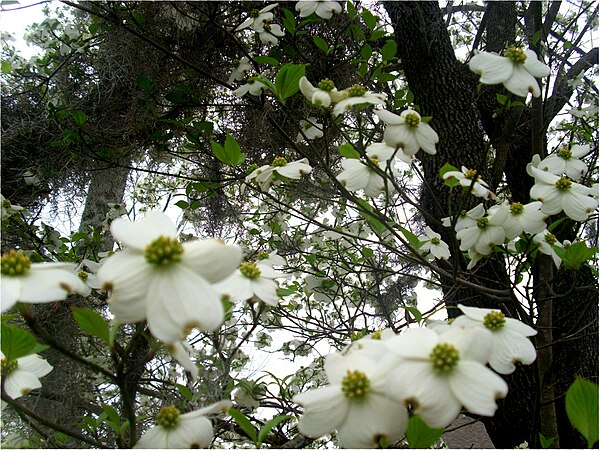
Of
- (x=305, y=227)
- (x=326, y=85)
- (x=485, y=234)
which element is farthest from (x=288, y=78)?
(x=305, y=227)

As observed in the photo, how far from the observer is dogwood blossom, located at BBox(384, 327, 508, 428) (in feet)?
1.26

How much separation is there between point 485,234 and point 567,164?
25 centimetres

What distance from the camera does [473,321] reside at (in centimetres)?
54

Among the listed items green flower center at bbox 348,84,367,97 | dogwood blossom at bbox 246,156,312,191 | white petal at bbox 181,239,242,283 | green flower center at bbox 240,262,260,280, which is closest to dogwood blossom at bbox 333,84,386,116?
green flower center at bbox 348,84,367,97

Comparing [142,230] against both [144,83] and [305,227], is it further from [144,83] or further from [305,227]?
[305,227]

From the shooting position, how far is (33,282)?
450 millimetres

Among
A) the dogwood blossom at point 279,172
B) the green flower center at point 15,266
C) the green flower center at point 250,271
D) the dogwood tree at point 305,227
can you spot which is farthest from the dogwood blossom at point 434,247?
the green flower center at point 15,266

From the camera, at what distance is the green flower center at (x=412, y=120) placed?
0.73 m

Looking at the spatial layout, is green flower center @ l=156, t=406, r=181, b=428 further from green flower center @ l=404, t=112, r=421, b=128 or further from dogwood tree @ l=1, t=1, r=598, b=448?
green flower center @ l=404, t=112, r=421, b=128

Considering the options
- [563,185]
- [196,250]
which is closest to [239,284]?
[196,250]

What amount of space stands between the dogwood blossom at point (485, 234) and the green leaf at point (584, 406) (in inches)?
19.8

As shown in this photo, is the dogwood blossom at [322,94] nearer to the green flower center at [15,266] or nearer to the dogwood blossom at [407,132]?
the dogwood blossom at [407,132]

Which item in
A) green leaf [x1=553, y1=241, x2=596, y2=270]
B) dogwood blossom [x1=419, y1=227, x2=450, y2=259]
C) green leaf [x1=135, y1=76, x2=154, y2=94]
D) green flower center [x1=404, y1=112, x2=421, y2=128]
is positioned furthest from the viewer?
green leaf [x1=135, y1=76, x2=154, y2=94]

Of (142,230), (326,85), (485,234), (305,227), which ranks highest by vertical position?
(305,227)
